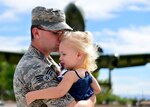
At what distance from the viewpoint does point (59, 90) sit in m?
4.38

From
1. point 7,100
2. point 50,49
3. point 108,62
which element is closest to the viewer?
point 50,49

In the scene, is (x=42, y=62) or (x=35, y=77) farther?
(x=42, y=62)

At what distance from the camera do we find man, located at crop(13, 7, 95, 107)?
451cm

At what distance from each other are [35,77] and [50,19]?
1.92 ft

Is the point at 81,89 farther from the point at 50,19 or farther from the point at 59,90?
the point at 50,19

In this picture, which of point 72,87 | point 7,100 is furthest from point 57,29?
point 7,100

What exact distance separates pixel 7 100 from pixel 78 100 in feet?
444

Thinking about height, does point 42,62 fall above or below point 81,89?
above

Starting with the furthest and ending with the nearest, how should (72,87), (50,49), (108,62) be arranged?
(108,62)
(50,49)
(72,87)

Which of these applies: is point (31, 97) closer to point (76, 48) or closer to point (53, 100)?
point (53, 100)

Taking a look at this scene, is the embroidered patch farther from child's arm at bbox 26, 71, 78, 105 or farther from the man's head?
the man's head

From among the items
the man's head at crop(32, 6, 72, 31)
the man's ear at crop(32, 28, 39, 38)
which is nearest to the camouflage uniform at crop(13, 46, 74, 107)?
the man's ear at crop(32, 28, 39, 38)

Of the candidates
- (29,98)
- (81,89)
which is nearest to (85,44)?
(81,89)

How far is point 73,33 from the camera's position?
4605 millimetres
